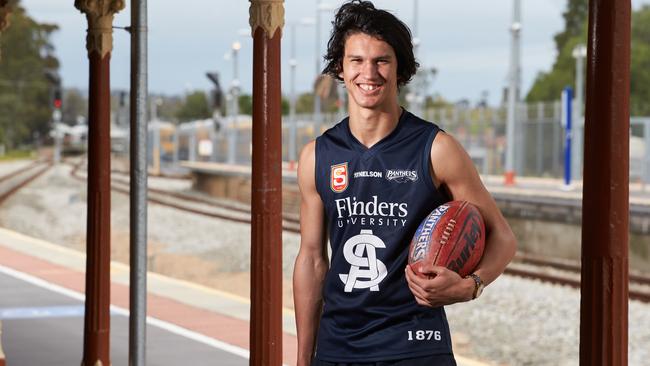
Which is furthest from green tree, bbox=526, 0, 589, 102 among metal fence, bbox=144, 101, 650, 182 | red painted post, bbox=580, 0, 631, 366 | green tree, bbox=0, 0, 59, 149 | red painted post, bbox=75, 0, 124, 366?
red painted post, bbox=580, 0, 631, 366

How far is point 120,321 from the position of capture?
1475 cm

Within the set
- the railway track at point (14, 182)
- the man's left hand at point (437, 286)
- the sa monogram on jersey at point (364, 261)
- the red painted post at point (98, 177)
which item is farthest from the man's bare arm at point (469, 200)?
the railway track at point (14, 182)

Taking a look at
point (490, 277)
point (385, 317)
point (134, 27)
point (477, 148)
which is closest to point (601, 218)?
point (490, 277)

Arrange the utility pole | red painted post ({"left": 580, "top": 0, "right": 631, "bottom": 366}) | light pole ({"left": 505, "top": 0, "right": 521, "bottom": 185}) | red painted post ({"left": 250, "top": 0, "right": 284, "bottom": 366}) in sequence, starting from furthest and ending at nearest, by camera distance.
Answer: light pole ({"left": 505, "top": 0, "right": 521, "bottom": 185}) → the utility pole → red painted post ({"left": 250, "top": 0, "right": 284, "bottom": 366}) → red painted post ({"left": 580, "top": 0, "right": 631, "bottom": 366})

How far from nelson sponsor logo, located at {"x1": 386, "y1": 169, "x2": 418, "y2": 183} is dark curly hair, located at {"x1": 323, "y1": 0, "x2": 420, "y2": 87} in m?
0.33

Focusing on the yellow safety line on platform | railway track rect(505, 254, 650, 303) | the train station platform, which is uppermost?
the train station platform

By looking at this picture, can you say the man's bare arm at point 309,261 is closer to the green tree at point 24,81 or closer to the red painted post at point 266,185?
the red painted post at point 266,185

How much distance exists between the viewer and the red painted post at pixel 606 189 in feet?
13.5

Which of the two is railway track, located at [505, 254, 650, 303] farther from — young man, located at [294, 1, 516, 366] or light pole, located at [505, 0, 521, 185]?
young man, located at [294, 1, 516, 366]

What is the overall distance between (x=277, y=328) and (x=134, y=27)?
2313mm

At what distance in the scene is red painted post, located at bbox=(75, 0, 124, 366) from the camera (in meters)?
10.2

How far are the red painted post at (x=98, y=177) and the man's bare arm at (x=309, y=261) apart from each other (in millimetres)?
6230

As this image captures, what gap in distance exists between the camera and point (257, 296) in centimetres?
713

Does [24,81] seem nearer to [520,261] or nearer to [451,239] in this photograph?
[520,261]
